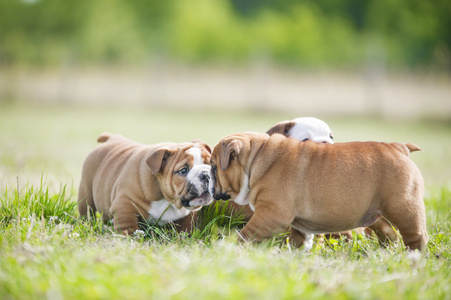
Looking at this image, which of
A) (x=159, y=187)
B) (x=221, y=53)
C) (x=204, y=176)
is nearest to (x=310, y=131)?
(x=204, y=176)

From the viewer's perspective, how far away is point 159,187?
4.37 meters

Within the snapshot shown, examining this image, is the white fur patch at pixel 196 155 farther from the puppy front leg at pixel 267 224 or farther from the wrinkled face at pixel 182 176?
the puppy front leg at pixel 267 224

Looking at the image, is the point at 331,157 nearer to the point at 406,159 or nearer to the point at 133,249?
the point at 406,159

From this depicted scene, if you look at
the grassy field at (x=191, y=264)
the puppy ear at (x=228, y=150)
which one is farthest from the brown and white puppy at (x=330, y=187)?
the grassy field at (x=191, y=264)

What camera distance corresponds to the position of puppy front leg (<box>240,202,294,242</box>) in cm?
372

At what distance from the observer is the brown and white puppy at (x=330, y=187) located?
12.2ft

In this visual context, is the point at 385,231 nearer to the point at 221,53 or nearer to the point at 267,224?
the point at 267,224

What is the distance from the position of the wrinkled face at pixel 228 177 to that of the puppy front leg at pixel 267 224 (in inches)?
17.3

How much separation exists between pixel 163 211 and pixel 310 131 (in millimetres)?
1635

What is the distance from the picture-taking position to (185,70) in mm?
30641

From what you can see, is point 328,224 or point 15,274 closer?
point 15,274

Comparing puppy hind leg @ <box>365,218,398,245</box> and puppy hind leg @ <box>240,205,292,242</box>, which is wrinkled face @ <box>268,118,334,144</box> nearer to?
puppy hind leg @ <box>365,218,398,245</box>

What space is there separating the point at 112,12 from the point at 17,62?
235 inches

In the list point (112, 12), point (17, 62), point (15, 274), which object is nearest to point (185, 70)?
point (112, 12)
